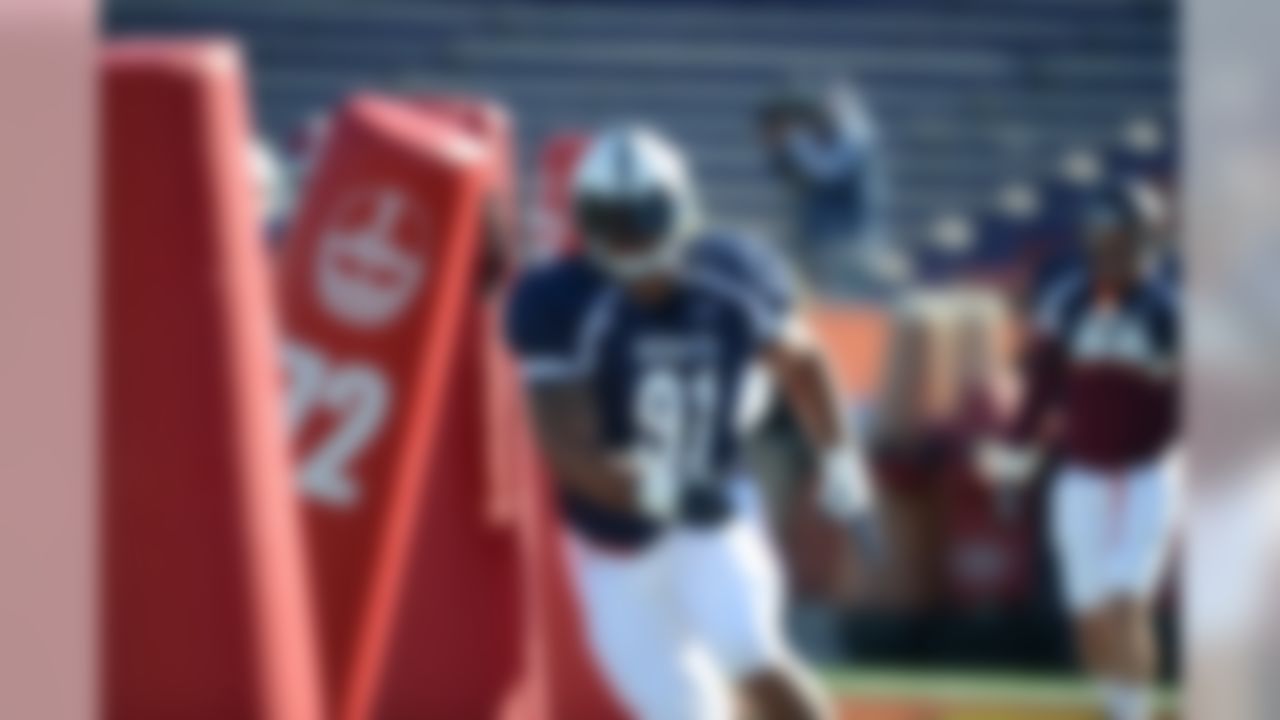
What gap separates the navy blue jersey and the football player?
239 millimetres

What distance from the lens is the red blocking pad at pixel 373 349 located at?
1.79 m

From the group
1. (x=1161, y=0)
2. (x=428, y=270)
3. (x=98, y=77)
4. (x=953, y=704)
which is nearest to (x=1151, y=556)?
(x=953, y=704)

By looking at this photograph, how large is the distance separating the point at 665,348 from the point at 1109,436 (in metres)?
0.39

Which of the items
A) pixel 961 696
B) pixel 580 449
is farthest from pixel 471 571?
pixel 961 696

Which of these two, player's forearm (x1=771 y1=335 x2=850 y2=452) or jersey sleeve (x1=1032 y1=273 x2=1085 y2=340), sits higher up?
jersey sleeve (x1=1032 y1=273 x2=1085 y2=340)

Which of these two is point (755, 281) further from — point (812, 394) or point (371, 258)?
point (371, 258)

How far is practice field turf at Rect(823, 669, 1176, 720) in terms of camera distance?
1.81 metres

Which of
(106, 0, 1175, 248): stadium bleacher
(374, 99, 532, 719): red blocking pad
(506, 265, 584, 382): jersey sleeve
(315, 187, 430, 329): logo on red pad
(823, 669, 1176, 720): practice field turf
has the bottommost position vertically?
(823, 669, 1176, 720): practice field turf

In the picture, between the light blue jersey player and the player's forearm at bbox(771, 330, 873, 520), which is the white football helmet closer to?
the light blue jersey player

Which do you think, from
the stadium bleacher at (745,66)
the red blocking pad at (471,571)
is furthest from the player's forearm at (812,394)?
the red blocking pad at (471,571)

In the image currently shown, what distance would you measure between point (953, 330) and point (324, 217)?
21.2 inches

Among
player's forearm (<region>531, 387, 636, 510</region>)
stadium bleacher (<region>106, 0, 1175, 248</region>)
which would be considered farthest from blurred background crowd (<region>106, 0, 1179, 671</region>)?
player's forearm (<region>531, 387, 636, 510</region>)

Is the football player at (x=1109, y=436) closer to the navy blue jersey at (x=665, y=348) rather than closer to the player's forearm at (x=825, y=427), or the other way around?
the player's forearm at (x=825, y=427)

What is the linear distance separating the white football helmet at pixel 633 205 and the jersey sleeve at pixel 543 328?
0.15 ft
